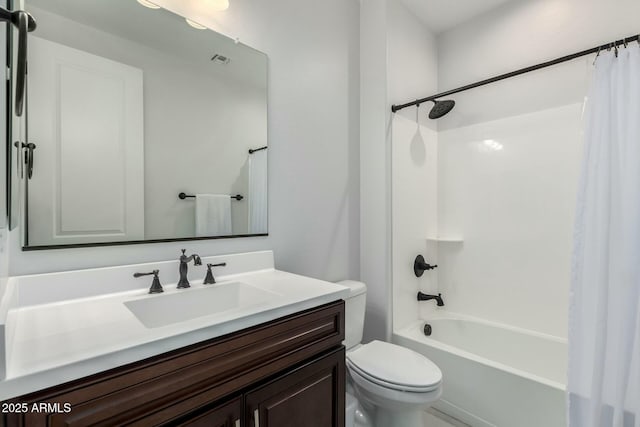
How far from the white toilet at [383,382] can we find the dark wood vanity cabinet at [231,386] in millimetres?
302

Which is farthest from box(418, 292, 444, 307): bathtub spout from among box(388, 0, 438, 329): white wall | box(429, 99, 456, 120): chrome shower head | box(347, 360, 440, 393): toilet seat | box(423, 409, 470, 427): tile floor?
box(429, 99, 456, 120): chrome shower head

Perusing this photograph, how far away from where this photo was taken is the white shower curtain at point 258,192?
1517 mm

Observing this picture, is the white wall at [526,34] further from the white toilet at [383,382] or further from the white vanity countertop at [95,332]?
the white vanity countertop at [95,332]

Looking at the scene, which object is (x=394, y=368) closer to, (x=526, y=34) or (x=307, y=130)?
(x=307, y=130)

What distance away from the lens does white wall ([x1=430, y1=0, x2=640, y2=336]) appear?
188 cm

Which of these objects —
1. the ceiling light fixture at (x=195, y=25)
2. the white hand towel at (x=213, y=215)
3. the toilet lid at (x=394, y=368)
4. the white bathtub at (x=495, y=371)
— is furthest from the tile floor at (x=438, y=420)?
the ceiling light fixture at (x=195, y=25)

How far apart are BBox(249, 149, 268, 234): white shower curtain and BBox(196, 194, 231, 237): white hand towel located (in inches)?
4.8

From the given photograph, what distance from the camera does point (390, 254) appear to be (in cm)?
200

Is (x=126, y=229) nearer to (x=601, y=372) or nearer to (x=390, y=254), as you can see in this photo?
(x=390, y=254)

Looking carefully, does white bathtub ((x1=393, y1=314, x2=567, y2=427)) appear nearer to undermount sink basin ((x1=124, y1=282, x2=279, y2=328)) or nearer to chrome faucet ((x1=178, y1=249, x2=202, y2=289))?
undermount sink basin ((x1=124, y1=282, x2=279, y2=328))

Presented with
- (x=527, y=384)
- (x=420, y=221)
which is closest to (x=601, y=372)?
(x=527, y=384)

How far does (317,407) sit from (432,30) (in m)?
2.70

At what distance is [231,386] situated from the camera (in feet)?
2.64

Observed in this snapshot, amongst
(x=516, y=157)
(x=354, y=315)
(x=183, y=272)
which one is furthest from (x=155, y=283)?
(x=516, y=157)
